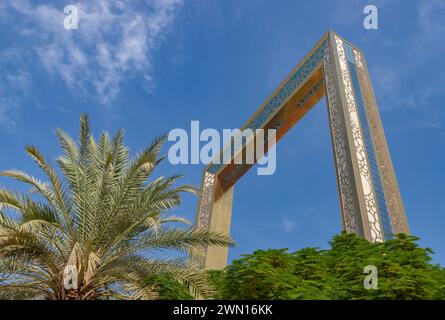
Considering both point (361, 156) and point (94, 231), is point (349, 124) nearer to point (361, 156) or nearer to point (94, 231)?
point (361, 156)

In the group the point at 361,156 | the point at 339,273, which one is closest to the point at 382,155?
the point at 361,156

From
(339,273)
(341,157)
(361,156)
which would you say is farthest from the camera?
(341,157)

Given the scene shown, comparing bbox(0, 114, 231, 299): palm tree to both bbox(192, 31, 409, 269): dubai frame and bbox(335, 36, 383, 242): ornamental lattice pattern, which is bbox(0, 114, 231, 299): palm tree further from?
bbox(335, 36, 383, 242): ornamental lattice pattern

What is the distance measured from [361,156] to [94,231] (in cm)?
539

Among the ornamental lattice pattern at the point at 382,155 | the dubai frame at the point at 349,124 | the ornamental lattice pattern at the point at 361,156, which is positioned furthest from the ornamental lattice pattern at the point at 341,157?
the ornamental lattice pattern at the point at 382,155

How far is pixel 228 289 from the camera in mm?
7227

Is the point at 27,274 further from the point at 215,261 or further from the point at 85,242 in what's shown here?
the point at 215,261

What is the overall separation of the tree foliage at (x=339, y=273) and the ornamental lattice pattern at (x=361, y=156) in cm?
73

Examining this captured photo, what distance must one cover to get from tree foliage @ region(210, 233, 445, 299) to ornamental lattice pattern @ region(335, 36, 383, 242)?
0.73 meters

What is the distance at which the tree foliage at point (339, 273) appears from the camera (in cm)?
562

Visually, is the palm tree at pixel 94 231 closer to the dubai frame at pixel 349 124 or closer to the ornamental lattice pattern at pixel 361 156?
the dubai frame at pixel 349 124

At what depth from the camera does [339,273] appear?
655 centimetres

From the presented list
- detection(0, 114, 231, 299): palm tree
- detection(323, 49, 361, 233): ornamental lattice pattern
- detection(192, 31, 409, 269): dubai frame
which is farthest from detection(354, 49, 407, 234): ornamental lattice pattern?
detection(0, 114, 231, 299): palm tree
